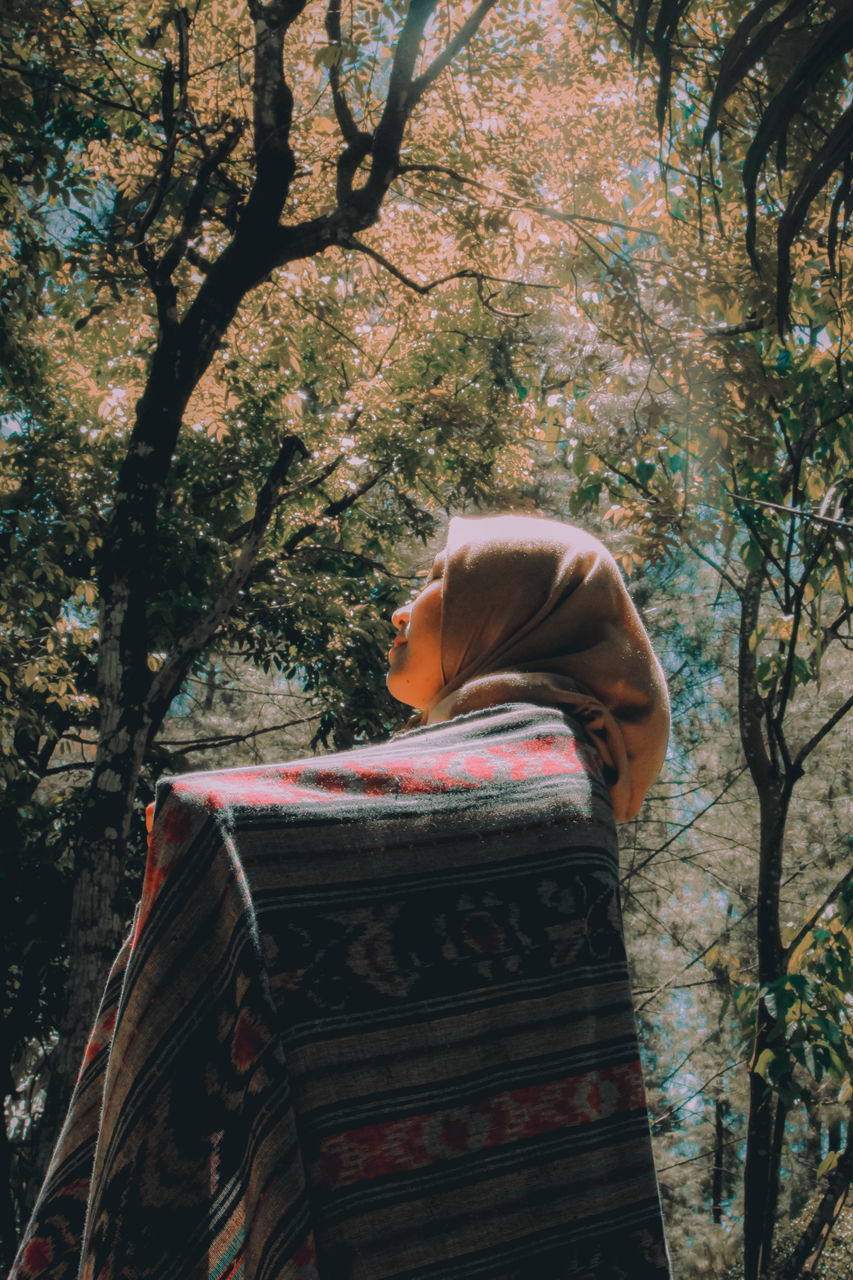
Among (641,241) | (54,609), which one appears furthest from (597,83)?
(54,609)

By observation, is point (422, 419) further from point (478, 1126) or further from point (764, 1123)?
point (478, 1126)

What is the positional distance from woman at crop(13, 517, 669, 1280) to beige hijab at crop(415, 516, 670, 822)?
0.62 ft

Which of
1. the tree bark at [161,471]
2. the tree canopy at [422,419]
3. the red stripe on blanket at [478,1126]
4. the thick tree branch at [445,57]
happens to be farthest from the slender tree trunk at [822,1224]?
the thick tree branch at [445,57]

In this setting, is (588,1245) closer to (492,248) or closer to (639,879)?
(492,248)

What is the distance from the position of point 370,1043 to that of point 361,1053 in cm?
1

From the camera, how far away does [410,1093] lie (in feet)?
2.46

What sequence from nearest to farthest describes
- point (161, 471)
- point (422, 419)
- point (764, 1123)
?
point (764, 1123)
point (161, 471)
point (422, 419)

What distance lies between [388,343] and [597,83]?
262 centimetres

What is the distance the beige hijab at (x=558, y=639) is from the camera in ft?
3.79

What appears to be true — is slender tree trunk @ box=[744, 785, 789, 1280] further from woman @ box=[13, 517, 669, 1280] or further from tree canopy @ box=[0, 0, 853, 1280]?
woman @ box=[13, 517, 669, 1280]

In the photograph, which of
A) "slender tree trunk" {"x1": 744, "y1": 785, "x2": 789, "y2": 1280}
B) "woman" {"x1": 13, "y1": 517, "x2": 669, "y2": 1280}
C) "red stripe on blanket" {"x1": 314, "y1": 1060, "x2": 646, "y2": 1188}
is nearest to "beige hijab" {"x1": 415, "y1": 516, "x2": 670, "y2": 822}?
"woman" {"x1": 13, "y1": 517, "x2": 669, "y2": 1280}

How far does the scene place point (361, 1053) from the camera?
2.39 feet

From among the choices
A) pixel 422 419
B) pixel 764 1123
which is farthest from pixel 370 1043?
pixel 422 419

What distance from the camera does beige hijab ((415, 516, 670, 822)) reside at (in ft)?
3.79
